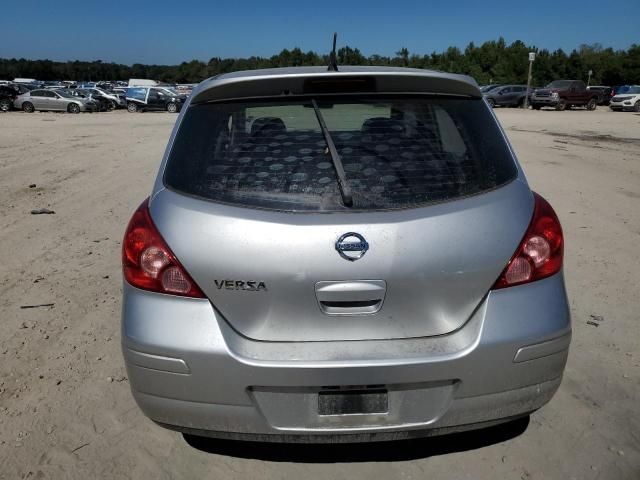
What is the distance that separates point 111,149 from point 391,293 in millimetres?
15027

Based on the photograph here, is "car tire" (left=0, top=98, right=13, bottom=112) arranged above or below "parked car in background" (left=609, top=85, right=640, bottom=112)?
below

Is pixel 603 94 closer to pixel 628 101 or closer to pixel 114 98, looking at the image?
pixel 628 101

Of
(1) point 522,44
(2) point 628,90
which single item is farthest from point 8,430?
→ (1) point 522,44

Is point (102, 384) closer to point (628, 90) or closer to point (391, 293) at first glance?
point (391, 293)

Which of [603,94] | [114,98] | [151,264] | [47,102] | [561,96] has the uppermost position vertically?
[603,94]

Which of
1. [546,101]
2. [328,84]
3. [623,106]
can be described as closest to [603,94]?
[623,106]

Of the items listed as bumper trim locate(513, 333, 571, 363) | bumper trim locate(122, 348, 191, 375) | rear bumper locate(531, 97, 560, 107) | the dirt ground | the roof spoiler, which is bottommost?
the dirt ground

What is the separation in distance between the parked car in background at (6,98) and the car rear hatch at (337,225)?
4051cm

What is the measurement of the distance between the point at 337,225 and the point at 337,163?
329 millimetres

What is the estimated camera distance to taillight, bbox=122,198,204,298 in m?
2.13

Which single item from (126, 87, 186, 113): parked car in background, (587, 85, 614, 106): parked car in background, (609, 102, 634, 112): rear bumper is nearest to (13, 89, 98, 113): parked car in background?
(126, 87, 186, 113): parked car in background

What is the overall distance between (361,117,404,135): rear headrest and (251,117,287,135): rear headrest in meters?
0.37

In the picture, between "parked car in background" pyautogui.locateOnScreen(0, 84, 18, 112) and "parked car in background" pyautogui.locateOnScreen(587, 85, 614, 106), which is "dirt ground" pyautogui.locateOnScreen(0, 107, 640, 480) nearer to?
"parked car in background" pyautogui.locateOnScreen(0, 84, 18, 112)

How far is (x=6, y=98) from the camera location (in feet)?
120
